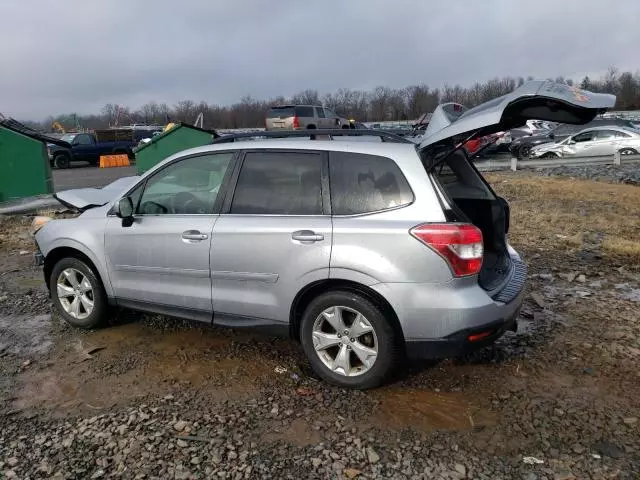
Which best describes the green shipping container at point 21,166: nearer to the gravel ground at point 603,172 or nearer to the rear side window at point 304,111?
the gravel ground at point 603,172

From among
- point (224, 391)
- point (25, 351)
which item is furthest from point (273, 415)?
point (25, 351)

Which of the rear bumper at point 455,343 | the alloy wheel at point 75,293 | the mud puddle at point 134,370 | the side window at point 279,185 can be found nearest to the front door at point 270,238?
the side window at point 279,185

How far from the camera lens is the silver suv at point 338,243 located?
11.0 feet

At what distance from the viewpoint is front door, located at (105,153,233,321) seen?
4.09 metres

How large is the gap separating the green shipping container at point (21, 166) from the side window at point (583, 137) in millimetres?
17663

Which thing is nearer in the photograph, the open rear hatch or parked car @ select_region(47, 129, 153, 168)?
the open rear hatch

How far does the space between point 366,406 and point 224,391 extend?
100 centimetres

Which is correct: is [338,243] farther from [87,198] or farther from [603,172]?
[603,172]

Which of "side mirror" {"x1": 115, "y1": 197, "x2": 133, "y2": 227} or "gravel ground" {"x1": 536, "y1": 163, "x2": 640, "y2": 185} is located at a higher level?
"side mirror" {"x1": 115, "y1": 197, "x2": 133, "y2": 227}

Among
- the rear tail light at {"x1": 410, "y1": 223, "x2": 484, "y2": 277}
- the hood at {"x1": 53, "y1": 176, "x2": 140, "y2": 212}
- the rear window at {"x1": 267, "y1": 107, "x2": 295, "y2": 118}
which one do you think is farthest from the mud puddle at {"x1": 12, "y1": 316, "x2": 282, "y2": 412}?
the rear window at {"x1": 267, "y1": 107, "x2": 295, "y2": 118}

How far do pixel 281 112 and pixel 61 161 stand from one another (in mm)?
11757

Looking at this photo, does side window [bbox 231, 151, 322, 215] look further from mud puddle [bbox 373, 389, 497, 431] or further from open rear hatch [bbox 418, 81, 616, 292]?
mud puddle [bbox 373, 389, 497, 431]

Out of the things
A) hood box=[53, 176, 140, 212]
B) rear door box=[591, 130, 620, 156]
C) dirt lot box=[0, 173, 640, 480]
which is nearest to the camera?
dirt lot box=[0, 173, 640, 480]

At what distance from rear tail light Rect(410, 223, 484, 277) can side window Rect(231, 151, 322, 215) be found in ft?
2.49
